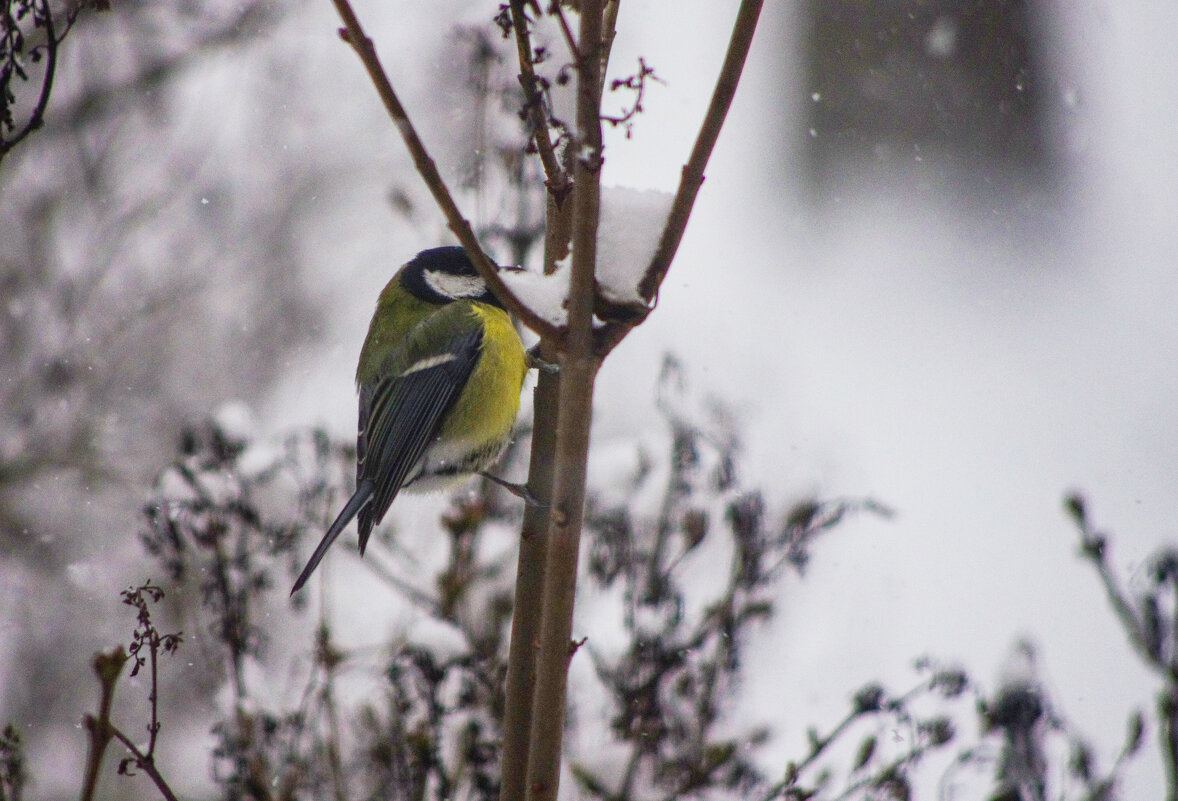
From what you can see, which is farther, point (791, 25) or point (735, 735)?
point (791, 25)

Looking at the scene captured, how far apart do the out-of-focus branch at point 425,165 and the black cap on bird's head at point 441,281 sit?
1.66 meters

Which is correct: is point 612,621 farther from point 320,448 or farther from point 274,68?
point 274,68

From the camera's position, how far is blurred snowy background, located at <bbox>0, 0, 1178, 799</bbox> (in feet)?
13.8

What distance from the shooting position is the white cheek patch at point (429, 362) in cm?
249

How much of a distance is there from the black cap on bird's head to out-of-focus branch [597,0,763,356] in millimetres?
1659

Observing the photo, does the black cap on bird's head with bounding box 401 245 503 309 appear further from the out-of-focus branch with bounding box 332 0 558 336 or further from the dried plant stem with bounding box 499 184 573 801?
the out-of-focus branch with bounding box 332 0 558 336

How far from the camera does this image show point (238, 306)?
602 cm

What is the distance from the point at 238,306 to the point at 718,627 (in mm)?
4847

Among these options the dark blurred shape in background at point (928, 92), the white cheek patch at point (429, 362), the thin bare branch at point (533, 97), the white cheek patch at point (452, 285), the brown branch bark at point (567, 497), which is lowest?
the brown branch bark at point (567, 497)

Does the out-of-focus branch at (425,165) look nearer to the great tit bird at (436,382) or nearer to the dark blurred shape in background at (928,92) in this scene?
the great tit bird at (436,382)

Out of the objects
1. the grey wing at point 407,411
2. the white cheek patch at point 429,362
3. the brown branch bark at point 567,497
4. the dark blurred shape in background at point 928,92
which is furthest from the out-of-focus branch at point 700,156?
the dark blurred shape in background at point 928,92

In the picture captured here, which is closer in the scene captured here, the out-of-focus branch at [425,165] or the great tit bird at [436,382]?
the out-of-focus branch at [425,165]

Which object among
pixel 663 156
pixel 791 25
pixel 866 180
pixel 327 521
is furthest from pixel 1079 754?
pixel 791 25

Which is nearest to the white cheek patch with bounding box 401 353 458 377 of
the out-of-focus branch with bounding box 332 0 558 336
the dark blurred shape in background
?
the out-of-focus branch with bounding box 332 0 558 336
